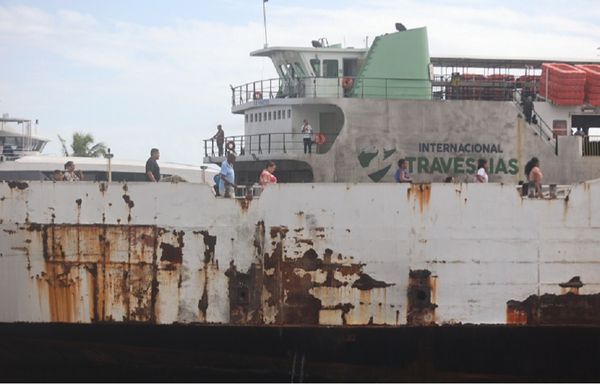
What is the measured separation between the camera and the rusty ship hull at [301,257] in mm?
16891

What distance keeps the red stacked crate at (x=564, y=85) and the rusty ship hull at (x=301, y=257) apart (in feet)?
16.3

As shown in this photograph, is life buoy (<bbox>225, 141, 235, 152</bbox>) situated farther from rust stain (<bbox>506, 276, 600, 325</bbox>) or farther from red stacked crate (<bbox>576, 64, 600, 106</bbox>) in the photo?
rust stain (<bbox>506, 276, 600, 325</bbox>)

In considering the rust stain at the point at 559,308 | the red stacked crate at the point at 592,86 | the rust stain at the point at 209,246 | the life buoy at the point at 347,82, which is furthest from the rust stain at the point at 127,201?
the red stacked crate at the point at 592,86

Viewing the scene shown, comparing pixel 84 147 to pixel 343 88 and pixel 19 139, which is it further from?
pixel 343 88

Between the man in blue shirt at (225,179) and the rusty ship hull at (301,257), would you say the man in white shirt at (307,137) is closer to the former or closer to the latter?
the man in blue shirt at (225,179)

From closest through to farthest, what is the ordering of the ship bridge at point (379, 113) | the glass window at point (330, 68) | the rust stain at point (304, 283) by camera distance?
the rust stain at point (304, 283)
the ship bridge at point (379, 113)
the glass window at point (330, 68)

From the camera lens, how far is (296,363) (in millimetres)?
17469

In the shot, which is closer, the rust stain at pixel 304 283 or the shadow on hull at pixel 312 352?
the rust stain at pixel 304 283

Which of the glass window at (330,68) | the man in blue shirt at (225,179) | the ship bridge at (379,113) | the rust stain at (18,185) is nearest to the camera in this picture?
the rust stain at (18,185)

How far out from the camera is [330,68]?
23.3m

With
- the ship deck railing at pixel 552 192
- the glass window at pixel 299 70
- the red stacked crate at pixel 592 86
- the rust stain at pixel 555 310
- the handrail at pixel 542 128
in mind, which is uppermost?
the glass window at pixel 299 70

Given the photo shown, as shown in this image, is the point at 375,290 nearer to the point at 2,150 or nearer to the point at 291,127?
the point at 291,127

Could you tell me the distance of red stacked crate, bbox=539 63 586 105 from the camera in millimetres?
21688

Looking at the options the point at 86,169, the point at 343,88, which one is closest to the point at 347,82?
the point at 343,88
